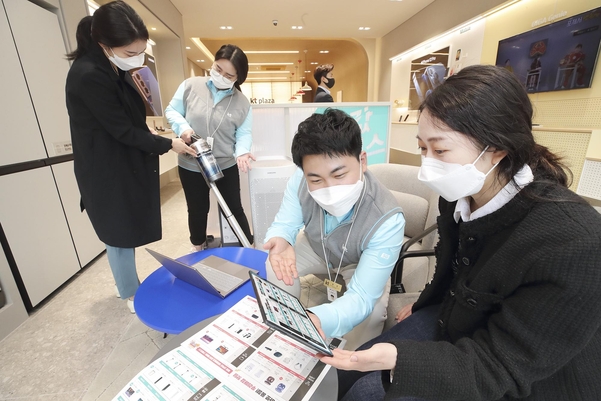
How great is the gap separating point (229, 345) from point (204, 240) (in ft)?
5.17

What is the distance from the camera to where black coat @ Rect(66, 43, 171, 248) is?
125 centimetres

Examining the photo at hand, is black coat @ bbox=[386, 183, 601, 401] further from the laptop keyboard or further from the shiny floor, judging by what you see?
the shiny floor

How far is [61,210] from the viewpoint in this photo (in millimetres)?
1968

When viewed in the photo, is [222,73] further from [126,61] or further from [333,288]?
[333,288]

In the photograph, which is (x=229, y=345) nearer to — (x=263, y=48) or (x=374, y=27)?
(x=374, y=27)

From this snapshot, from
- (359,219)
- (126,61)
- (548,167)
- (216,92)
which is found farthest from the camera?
(216,92)

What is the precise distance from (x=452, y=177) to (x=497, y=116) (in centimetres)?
16

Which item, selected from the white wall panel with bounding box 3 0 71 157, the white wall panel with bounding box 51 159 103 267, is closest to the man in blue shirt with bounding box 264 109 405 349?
the white wall panel with bounding box 51 159 103 267

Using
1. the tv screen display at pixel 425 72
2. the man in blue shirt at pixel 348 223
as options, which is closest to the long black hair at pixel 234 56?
the man in blue shirt at pixel 348 223

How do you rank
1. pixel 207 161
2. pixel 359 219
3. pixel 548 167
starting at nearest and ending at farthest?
pixel 548 167
pixel 359 219
pixel 207 161

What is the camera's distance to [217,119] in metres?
1.89

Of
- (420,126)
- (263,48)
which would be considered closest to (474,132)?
(420,126)

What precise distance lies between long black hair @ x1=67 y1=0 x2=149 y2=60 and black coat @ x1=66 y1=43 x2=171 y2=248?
0.06m

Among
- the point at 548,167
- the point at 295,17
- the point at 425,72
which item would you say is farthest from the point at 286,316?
the point at 295,17
